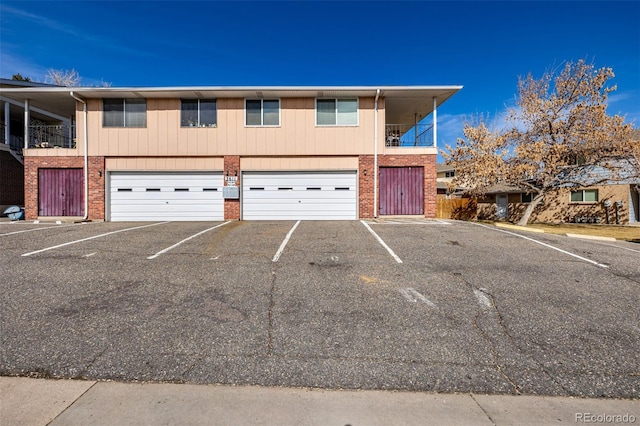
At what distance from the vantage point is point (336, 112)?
44.9 feet

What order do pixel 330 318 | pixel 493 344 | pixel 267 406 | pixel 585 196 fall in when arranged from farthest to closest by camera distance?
pixel 585 196 → pixel 330 318 → pixel 493 344 → pixel 267 406

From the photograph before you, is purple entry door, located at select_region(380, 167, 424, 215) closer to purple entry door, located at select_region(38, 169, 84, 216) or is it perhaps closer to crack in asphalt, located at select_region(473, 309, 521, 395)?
crack in asphalt, located at select_region(473, 309, 521, 395)

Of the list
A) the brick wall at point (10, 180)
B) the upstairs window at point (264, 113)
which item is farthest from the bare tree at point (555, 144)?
the brick wall at point (10, 180)

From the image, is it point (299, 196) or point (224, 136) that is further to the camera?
point (299, 196)

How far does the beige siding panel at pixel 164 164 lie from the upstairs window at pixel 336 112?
4658 mm

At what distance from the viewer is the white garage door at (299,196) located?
13.6 metres

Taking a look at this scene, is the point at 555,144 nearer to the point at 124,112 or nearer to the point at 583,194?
the point at 583,194

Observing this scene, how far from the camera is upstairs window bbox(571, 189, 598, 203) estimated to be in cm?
2102

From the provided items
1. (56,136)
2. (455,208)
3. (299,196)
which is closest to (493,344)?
(299,196)

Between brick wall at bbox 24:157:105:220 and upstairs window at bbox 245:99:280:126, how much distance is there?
256 inches

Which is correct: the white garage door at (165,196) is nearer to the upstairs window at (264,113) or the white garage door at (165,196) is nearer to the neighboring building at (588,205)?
the upstairs window at (264,113)

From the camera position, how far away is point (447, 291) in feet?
15.4

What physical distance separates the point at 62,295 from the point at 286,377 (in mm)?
3700

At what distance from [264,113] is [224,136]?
1.96 metres
